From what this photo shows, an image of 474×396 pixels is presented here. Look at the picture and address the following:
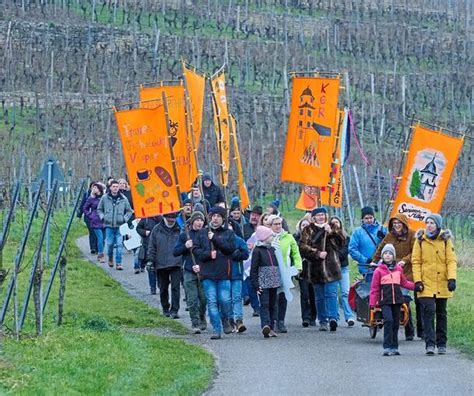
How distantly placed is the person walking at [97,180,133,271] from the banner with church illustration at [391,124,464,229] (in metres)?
9.46

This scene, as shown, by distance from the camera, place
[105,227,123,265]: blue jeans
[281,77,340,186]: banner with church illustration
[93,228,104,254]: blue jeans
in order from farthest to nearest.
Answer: [93,228,104,254]: blue jeans, [105,227,123,265]: blue jeans, [281,77,340,186]: banner with church illustration

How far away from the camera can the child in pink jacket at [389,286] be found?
17.3 meters

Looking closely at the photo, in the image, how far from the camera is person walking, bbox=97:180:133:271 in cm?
2883

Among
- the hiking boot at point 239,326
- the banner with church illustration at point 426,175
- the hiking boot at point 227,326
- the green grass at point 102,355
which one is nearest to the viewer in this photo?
the green grass at point 102,355

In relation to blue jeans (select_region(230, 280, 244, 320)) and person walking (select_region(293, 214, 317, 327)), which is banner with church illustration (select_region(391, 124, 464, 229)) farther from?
blue jeans (select_region(230, 280, 244, 320))

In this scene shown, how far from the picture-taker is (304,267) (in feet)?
66.9

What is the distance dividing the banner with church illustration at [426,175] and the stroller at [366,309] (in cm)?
150

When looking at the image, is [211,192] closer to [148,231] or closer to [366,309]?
[148,231]

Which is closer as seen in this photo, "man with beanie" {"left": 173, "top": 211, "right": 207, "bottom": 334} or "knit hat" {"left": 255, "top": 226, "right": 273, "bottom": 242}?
"knit hat" {"left": 255, "top": 226, "right": 273, "bottom": 242}

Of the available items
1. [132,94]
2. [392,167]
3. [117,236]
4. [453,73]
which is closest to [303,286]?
[117,236]

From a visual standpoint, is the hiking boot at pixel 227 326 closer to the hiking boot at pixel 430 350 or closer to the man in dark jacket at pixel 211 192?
the hiking boot at pixel 430 350

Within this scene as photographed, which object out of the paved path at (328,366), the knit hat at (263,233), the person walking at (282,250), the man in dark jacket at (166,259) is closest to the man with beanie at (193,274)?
the paved path at (328,366)

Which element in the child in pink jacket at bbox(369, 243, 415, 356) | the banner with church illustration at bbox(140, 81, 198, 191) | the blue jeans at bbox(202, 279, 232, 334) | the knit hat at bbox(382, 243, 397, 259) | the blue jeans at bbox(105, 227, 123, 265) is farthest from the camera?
the blue jeans at bbox(105, 227, 123, 265)

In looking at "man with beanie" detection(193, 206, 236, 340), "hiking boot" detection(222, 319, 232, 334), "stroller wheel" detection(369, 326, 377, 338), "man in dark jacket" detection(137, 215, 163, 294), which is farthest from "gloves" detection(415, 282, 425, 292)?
"man in dark jacket" detection(137, 215, 163, 294)
